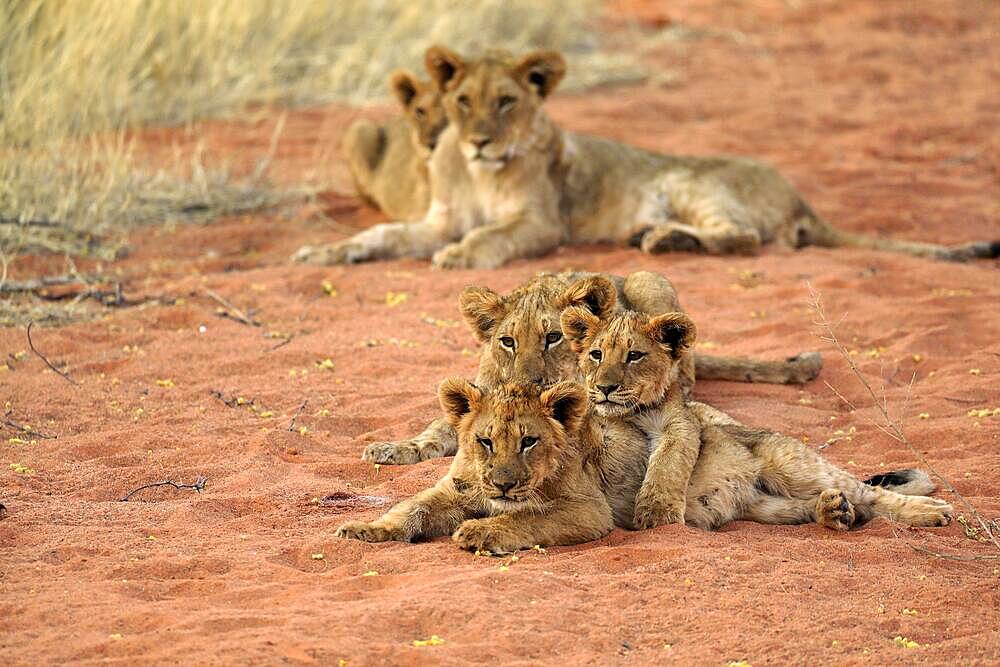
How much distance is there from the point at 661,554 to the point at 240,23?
8.76 metres

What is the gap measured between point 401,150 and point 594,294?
4.96 meters

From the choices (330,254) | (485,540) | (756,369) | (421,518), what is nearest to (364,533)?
Answer: (421,518)

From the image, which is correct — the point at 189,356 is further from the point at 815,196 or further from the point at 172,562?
the point at 815,196

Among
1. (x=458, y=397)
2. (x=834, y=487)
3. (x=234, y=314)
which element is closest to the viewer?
(x=458, y=397)

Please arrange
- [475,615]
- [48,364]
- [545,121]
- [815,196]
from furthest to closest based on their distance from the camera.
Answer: [815,196] < [545,121] < [48,364] < [475,615]

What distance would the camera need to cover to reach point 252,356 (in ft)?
22.4

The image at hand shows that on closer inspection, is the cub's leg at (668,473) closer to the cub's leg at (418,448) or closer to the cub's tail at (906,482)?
the cub's tail at (906,482)

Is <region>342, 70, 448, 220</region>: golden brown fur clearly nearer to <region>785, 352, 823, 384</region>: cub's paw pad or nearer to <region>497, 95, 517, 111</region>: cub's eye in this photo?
<region>497, 95, 517, 111</region>: cub's eye

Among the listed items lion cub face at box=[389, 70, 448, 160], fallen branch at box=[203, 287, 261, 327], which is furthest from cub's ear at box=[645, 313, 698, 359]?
lion cub face at box=[389, 70, 448, 160]

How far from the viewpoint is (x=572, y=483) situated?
183 inches

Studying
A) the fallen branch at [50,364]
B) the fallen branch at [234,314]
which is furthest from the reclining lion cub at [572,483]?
the fallen branch at [234,314]

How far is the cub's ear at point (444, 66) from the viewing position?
916cm

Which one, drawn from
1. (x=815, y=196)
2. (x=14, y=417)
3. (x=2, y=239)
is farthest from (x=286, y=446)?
(x=815, y=196)

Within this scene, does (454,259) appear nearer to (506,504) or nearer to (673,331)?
(673,331)
